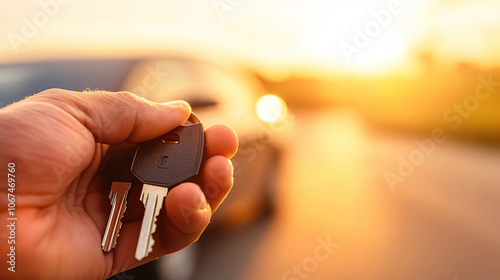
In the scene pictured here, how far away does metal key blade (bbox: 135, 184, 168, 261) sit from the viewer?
1508mm

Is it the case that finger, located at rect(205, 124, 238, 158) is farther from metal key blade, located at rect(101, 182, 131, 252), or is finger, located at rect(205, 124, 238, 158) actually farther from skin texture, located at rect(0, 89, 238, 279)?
metal key blade, located at rect(101, 182, 131, 252)

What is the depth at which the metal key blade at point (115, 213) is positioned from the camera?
171 cm

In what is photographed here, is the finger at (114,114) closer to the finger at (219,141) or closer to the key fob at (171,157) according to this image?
the key fob at (171,157)

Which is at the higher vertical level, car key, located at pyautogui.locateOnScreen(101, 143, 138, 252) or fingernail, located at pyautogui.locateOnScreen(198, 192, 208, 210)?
car key, located at pyautogui.locateOnScreen(101, 143, 138, 252)

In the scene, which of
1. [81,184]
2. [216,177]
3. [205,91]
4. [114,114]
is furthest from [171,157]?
[205,91]

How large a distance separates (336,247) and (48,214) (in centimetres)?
253

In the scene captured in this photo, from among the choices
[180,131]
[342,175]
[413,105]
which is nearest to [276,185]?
[342,175]

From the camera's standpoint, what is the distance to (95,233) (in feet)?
5.73

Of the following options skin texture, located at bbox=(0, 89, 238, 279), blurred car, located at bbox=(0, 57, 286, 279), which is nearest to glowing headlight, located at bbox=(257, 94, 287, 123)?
blurred car, located at bbox=(0, 57, 286, 279)

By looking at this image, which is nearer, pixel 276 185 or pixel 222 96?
pixel 222 96

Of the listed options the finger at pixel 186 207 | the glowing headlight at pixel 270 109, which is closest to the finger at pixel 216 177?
the finger at pixel 186 207

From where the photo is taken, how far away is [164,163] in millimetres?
1752

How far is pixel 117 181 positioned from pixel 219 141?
526 millimetres

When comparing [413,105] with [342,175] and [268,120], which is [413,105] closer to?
[342,175]
